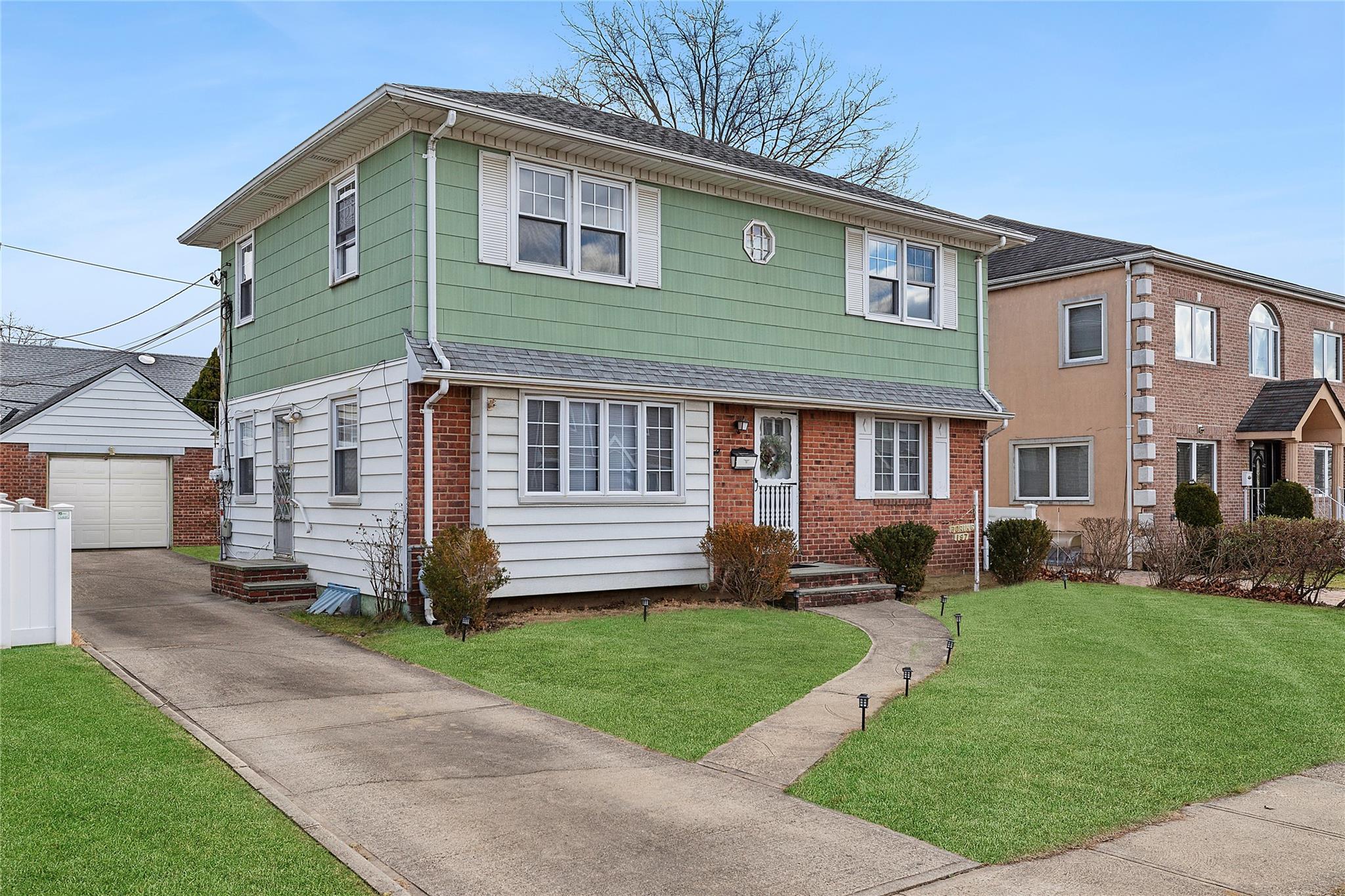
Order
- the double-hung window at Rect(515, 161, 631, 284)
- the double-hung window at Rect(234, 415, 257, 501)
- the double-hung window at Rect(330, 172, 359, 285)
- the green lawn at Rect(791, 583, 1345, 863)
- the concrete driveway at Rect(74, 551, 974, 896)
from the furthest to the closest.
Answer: the double-hung window at Rect(234, 415, 257, 501)
the double-hung window at Rect(330, 172, 359, 285)
the double-hung window at Rect(515, 161, 631, 284)
the green lawn at Rect(791, 583, 1345, 863)
the concrete driveway at Rect(74, 551, 974, 896)

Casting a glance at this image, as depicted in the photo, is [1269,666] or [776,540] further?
[776,540]

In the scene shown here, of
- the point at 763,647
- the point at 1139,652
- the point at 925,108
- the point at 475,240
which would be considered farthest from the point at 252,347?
the point at 925,108

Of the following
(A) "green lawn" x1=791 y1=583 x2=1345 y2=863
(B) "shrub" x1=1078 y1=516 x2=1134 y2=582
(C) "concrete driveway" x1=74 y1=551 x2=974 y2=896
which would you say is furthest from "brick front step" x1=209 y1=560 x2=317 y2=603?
(B) "shrub" x1=1078 y1=516 x2=1134 y2=582

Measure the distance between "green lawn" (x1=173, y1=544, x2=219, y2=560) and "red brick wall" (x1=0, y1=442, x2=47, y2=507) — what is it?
286cm

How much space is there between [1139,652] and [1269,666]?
1.06m

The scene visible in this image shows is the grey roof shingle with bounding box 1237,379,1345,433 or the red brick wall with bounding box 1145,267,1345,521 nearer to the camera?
the red brick wall with bounding box 1145,267,1345,521

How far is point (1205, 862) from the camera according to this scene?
4711 millimetres

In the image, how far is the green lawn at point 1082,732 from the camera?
212 inches

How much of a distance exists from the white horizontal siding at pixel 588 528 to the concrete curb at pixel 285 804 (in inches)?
178

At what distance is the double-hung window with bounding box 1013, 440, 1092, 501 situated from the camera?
70.5 feet

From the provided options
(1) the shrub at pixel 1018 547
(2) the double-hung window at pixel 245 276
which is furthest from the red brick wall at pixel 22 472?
(1) the shrub at pixel 1018 547

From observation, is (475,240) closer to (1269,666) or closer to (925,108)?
(1269,666)

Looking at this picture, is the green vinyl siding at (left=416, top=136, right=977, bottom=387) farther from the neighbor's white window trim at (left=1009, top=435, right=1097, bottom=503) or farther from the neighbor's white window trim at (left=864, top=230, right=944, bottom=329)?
the neighbor's white window trim at (left=1009, top=435, right=1097, bottom=503)

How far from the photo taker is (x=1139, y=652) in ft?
31.8
